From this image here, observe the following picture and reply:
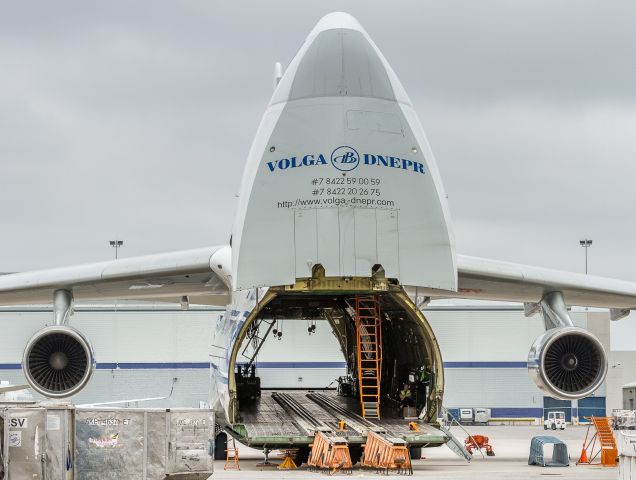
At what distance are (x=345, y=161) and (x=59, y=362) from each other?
6.24 meters

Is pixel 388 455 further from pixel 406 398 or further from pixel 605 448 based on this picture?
pixel 605 448

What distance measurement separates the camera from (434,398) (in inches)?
713

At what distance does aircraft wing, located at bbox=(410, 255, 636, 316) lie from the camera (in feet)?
65.5

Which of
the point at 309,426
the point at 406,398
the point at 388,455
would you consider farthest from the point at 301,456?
the point at 388,455

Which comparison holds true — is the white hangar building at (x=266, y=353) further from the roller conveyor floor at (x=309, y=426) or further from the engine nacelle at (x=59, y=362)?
the engine nacelle at (x=59, y=362)

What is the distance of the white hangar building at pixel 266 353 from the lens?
41156mm

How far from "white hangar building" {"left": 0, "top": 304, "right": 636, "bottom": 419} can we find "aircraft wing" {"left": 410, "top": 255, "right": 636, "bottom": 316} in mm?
19791

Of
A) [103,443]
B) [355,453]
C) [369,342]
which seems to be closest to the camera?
[103,443]

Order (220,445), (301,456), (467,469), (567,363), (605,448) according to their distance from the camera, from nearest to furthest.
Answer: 1. (467,469)
2. (301,456)
3. (567,363)
4. (605,448)
5. (220,445)

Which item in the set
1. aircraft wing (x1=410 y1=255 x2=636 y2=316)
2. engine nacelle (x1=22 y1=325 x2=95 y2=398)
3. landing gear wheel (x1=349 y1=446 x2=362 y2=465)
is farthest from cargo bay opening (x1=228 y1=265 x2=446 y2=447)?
engine nacelle (x1=22 y1=325 x2=95 y2=398)

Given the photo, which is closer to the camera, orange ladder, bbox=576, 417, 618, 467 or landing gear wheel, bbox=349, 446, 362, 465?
landing gear wheel, bbox=349, 446, 362, 465

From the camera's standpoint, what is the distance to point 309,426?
59.9ft

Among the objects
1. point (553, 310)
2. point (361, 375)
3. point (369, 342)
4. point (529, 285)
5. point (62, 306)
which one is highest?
point (529, 285)

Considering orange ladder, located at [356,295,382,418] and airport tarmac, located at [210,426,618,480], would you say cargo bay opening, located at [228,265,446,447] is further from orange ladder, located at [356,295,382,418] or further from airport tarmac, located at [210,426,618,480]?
airport tarmac, located at [210,426,618,480]
